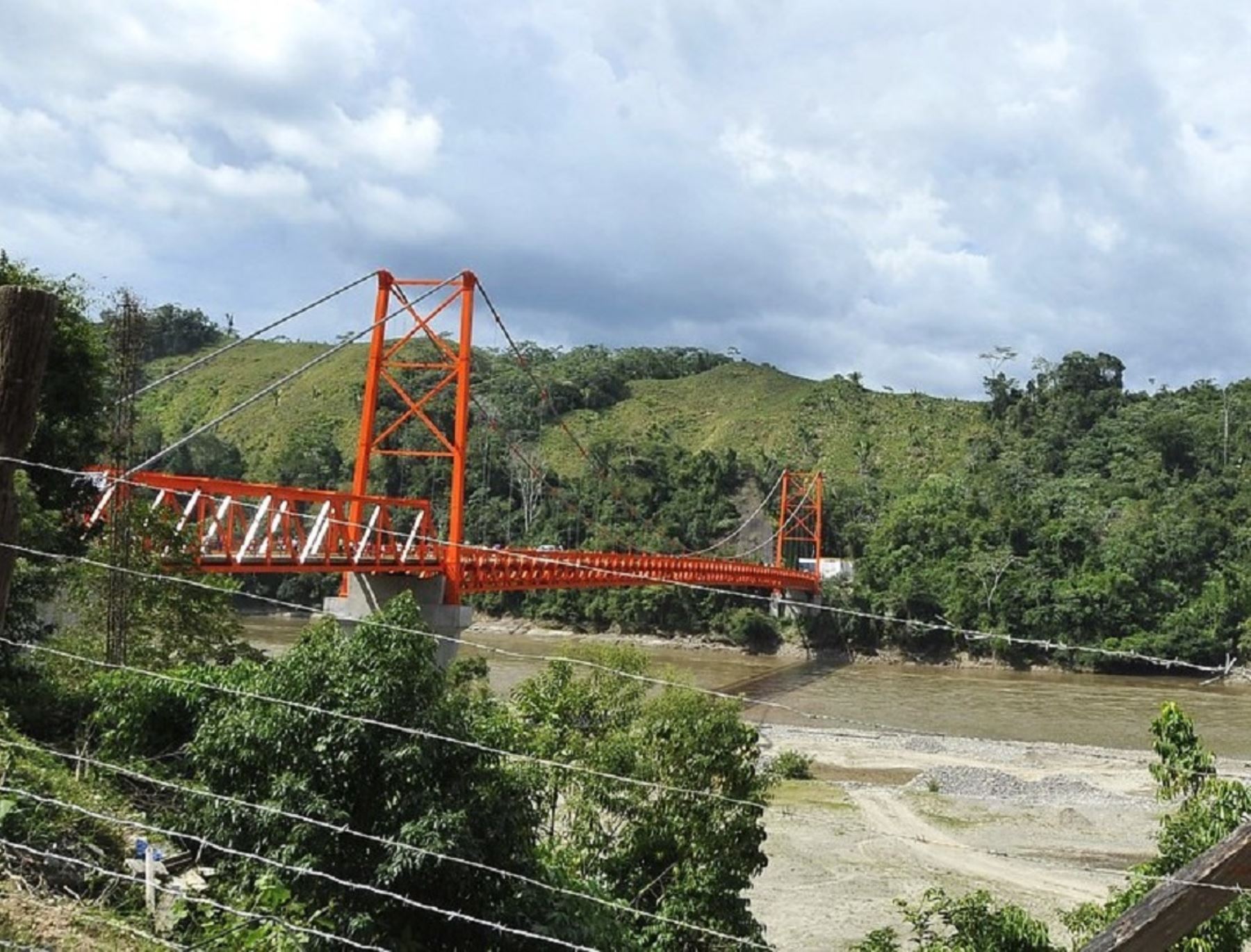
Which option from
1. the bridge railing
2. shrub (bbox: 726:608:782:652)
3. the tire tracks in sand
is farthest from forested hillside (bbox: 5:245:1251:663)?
the bridge railing

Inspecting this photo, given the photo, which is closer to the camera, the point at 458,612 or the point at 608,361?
the point at 458,612

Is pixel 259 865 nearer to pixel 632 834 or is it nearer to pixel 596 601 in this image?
pixel 632 834

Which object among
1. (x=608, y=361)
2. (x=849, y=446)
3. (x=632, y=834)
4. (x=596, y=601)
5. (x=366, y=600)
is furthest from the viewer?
(x=608, y=361)

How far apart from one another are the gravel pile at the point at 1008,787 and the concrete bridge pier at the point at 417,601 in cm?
782

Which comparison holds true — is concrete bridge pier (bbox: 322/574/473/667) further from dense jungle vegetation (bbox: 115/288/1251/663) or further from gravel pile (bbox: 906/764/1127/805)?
dense jungle vegetation (bbox: 115/288/1251/663)

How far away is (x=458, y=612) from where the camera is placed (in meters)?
16.5

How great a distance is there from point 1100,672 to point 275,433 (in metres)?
42.3

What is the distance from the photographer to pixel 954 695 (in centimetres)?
2986

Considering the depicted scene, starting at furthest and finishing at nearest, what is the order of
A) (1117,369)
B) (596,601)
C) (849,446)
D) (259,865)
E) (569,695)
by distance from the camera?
(849,446)
(1117,369)
(596,601)
(569,695)
(259,865)

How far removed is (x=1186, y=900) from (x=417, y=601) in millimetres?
13887

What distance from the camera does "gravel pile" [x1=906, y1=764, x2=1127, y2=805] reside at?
699 inches

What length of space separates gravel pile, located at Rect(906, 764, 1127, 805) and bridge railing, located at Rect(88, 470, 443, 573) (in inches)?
353

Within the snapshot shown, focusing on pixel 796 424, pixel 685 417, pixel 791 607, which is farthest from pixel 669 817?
pixel 685 417

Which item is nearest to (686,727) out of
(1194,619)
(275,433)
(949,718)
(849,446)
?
(949,718)
